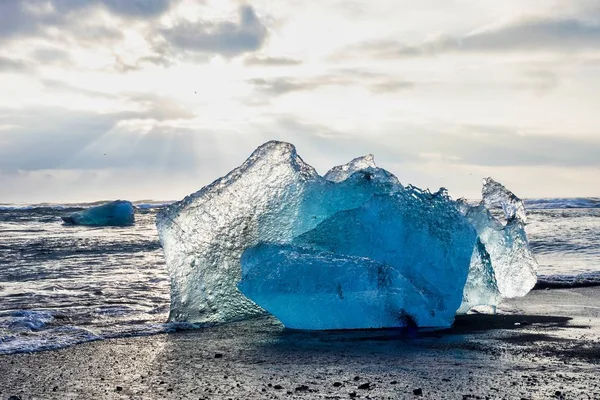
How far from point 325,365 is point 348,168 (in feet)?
12.1

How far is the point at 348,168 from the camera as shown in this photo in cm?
732

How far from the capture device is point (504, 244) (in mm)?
7035

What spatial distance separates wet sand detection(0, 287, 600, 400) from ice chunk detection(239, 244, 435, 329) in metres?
0.16

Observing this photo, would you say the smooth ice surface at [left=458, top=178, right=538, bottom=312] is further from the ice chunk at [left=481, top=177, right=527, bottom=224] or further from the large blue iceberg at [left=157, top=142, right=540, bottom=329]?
the large blue iceberg at [left=157, top=142, right=540, bottom=329]

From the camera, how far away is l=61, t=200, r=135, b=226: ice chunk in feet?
82.9

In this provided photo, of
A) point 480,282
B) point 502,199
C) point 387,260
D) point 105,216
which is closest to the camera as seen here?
point 387,260

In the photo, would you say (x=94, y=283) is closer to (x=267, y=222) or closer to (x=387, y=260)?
(x=267, y=222)

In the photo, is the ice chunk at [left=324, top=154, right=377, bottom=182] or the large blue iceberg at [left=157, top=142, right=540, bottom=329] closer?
the large blue iceberg at [left=157, top=142, right=540, bottom=329]

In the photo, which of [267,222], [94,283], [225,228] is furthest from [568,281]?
[94,283]

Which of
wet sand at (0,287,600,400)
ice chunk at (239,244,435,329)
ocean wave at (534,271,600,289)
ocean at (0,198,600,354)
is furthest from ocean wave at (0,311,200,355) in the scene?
ocean wave at (534,271,600,289)

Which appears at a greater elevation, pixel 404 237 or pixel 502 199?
pixel 502 199

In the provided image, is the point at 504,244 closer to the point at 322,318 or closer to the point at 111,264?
the point at 322,318

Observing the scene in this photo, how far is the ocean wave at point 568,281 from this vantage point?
8266mm

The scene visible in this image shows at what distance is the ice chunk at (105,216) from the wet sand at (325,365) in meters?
21.0
